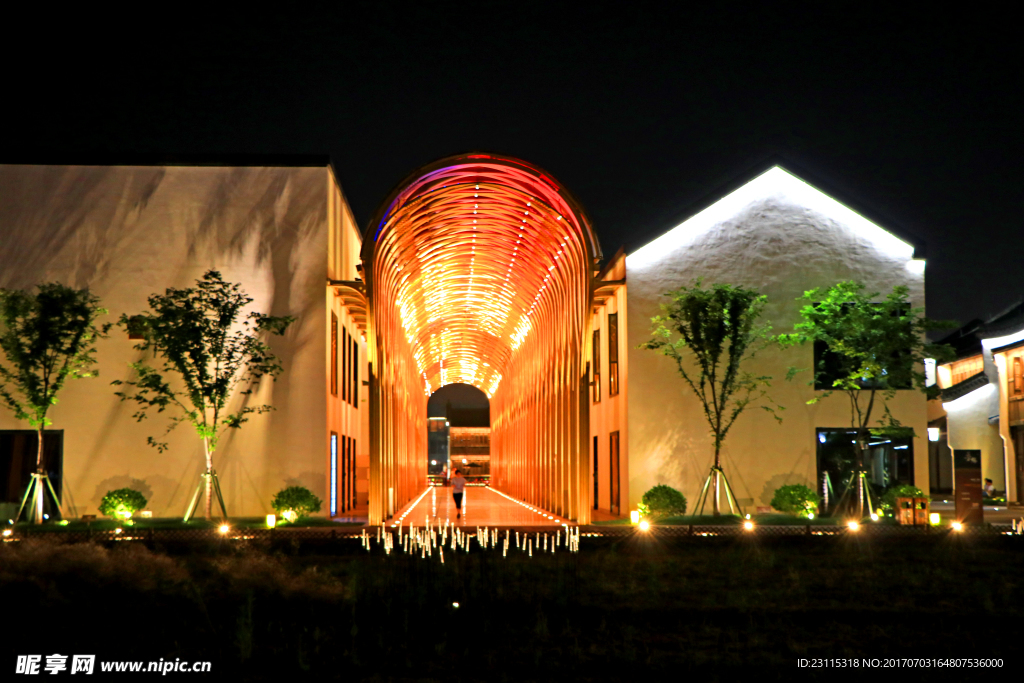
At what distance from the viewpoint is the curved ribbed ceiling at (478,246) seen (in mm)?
19562

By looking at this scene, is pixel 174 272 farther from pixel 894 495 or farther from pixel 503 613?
pixel 894 495

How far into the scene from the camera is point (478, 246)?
25094mm

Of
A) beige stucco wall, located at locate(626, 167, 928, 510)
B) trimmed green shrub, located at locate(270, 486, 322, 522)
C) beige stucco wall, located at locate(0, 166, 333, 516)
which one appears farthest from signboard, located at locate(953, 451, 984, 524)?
beige stucco wall, located at locate(0, 166, 333, 516)

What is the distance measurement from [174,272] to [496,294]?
1098 cm

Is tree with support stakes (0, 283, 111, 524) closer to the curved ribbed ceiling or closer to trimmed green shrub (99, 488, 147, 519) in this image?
trimmed green shrub (99, 488, 147, 519)

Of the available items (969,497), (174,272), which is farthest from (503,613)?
(174,272)

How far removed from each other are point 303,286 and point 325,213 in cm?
169

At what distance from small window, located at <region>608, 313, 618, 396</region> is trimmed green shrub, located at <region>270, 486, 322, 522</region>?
8.19 m

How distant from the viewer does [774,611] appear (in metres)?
9.50

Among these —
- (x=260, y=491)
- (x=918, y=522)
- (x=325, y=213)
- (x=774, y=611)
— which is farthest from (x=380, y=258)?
(x=774, y=611)

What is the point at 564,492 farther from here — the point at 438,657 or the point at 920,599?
the point at 438,657

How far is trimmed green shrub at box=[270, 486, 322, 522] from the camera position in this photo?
1984 cm

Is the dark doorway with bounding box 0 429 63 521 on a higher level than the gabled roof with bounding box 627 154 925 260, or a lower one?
lower

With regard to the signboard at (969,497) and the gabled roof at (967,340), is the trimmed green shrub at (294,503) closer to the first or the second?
the signboard at (969,497)
